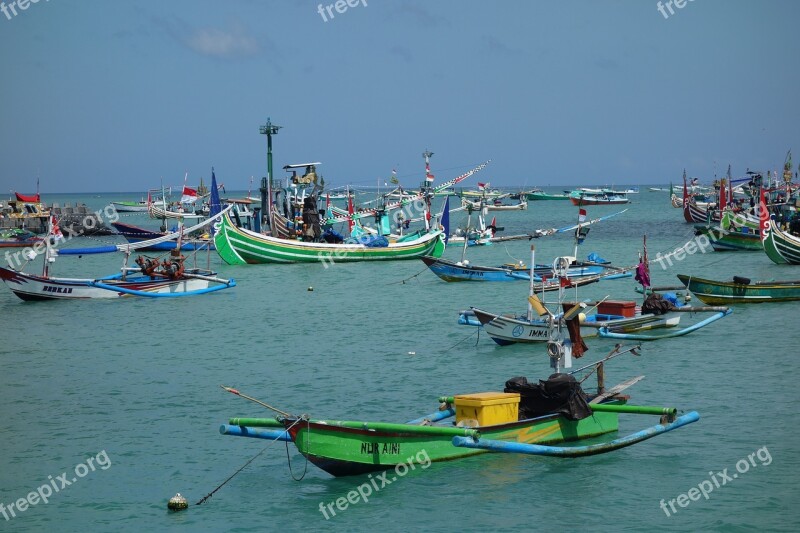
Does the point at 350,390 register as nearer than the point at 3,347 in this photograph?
Yes

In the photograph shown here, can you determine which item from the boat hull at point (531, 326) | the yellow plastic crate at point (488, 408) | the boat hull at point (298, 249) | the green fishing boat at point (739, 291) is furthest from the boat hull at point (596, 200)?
the yellow plastic crate at point (488, 408)

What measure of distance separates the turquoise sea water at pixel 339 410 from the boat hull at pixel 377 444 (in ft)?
1.21

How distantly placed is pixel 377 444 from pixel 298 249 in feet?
124

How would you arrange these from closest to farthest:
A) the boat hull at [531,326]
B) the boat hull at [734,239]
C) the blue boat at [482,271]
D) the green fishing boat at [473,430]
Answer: the green fishing boat at [473,430]
the boat hull at [531,326]
the blue boat at [482,271]
the boat hull at [734,239]

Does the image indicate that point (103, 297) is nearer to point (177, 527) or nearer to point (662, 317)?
point (662, 317)

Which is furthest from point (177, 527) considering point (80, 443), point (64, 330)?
point (64, 330)

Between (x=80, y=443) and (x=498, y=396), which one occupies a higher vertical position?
(x=498, y=396)

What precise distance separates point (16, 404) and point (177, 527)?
29.4ft

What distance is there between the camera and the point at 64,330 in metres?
→ 31.7

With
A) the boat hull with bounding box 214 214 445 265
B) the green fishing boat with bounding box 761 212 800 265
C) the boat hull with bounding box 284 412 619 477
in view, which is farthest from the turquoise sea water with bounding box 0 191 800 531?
the green fishing boat with bounding box 761 212 800 265

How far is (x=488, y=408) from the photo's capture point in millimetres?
15219

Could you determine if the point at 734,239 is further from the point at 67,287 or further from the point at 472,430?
the point at 472,430

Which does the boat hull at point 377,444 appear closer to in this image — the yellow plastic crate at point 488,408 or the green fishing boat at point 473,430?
the green fishing boat at point 473,430

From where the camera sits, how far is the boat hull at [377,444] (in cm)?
1412
